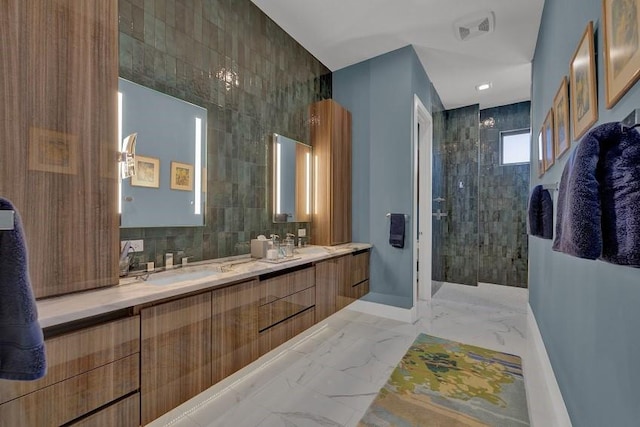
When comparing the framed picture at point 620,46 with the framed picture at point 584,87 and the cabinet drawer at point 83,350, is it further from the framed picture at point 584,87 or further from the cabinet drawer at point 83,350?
the cabinet drawer at point 83,350

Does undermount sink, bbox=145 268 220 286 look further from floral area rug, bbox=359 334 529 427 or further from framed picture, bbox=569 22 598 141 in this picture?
framed picture, bbox=569 22 598 141

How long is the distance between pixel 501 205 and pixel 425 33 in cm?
315

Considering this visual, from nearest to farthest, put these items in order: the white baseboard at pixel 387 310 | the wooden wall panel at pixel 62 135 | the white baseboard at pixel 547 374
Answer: the wooden wall panel at pixel 62 135, the white baseboard at pixel 547 374, the white baseboard at pixel 387 310

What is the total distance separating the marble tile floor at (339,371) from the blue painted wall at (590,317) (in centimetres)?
47

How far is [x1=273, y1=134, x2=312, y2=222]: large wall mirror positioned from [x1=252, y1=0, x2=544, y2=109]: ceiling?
3.68ft

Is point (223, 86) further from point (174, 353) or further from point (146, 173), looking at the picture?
point (174, 353)

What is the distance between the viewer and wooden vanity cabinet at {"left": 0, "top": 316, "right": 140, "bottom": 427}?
35.6 inches

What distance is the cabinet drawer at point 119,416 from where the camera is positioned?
3.44ft

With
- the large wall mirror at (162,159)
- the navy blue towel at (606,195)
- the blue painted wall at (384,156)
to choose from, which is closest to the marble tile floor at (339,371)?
the blue painted wall at (384,156)

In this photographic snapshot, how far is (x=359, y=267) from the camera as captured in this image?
3.03 metres

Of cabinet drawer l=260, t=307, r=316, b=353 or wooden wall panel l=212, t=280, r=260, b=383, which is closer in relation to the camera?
wooden wall panel l=212, t=280, r=260, b=383

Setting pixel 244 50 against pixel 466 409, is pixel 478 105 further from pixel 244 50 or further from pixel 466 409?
pixel 466 409

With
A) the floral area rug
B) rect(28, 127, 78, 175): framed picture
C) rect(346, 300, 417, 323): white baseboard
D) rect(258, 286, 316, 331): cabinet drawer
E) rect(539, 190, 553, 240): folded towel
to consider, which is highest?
rect(28, 127, 78, 175): framed picture

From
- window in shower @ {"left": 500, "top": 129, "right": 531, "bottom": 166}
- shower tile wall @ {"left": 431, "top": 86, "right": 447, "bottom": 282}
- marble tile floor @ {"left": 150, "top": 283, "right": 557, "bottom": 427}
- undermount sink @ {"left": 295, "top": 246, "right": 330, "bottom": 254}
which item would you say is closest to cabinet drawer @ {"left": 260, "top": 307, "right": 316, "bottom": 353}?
marble tile floor @ {"left": 150, "top": 283, "right": 557, "bottom": 427}
